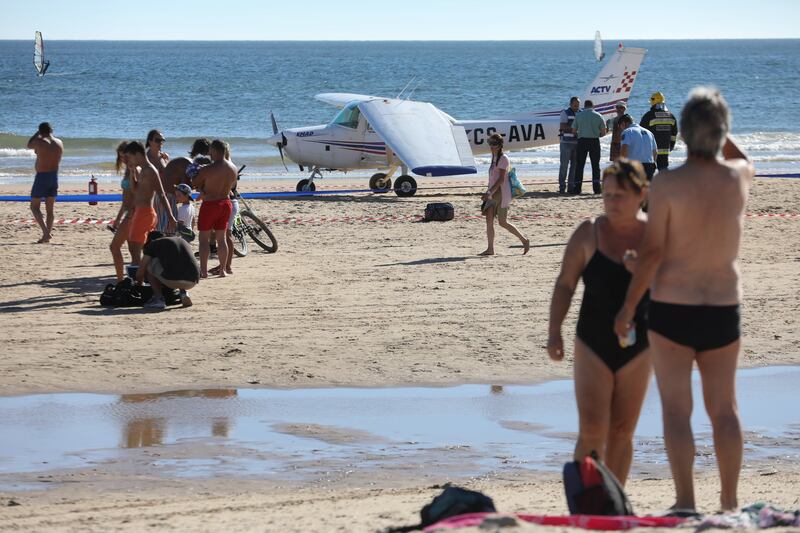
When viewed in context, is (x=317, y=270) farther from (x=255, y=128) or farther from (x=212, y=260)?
(x=255, y=128)

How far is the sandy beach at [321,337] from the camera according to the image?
221 inches

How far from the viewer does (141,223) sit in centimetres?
1066

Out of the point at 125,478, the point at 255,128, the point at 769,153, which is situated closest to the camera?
the point at 125,478

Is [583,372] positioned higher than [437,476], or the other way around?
[583,372]

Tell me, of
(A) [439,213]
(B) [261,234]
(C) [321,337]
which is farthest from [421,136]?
(C) [321,337]

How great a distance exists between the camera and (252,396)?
7922mm

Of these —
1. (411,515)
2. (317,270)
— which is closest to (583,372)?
(411,515)

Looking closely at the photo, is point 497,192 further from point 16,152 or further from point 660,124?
point 16,152

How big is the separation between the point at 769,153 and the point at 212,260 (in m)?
Result: 25.9

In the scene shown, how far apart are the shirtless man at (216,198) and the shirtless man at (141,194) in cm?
72

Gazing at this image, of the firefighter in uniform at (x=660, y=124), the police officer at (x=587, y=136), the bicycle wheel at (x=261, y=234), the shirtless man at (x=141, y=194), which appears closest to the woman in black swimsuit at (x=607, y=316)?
the shirtless man at (x=141, y=194)

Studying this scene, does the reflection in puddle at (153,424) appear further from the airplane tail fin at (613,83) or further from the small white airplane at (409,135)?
the airplane tail fin at (613,83)

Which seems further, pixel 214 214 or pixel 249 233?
pixel 249 233

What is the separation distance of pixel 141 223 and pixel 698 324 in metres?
7.05
